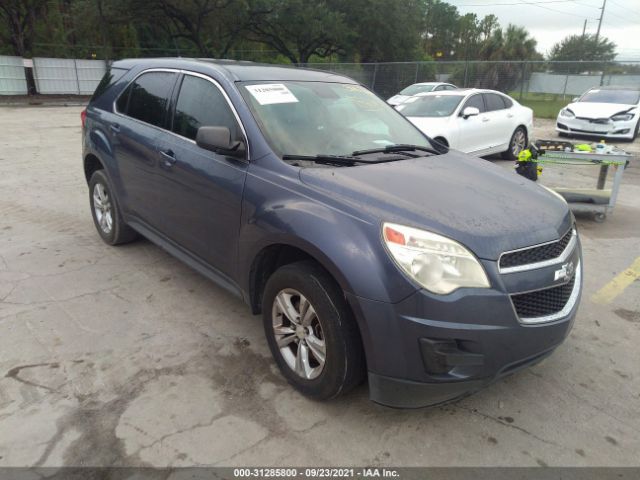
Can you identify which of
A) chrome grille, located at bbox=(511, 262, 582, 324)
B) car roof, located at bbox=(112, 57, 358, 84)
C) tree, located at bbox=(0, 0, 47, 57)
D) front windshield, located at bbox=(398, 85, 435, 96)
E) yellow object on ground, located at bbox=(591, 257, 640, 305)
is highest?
tree, located at bbox=(0, 0, 47, 57)

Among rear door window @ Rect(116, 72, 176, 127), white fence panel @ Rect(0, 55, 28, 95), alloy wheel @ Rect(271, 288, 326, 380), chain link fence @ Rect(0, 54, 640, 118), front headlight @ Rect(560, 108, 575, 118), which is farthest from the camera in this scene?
white fence panel @ Rect(0, 55, 28, 95)

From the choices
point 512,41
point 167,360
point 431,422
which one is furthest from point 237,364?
point 512,41

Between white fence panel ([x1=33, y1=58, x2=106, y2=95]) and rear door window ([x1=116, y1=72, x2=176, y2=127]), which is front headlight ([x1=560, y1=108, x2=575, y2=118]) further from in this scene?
white fence panel ([x1=33, y1=58, x2=106, y2=95])

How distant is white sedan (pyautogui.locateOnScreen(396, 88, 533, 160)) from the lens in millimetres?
9273

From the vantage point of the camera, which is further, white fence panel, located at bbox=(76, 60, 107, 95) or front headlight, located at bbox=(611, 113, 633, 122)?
white fence panel, located at bbox=(76, 60, 107, 95)

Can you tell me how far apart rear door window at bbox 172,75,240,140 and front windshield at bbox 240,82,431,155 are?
0.59 feet

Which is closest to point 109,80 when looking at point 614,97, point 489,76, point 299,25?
point 614,97

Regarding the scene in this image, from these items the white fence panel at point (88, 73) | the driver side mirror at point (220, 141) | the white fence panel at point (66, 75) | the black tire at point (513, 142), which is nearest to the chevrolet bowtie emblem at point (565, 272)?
the driver side mirror at point (220, 141)

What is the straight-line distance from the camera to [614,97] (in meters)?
14.6

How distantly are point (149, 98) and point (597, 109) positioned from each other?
13.3 metres

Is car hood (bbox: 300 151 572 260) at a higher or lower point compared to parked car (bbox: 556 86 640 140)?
higher

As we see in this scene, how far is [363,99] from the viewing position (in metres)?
3.89

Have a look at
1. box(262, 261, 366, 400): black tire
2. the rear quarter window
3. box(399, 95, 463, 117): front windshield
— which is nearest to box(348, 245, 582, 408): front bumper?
box(262, 261, 366, 400): black tire

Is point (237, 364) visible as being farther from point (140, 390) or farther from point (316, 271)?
point (316, 271)
